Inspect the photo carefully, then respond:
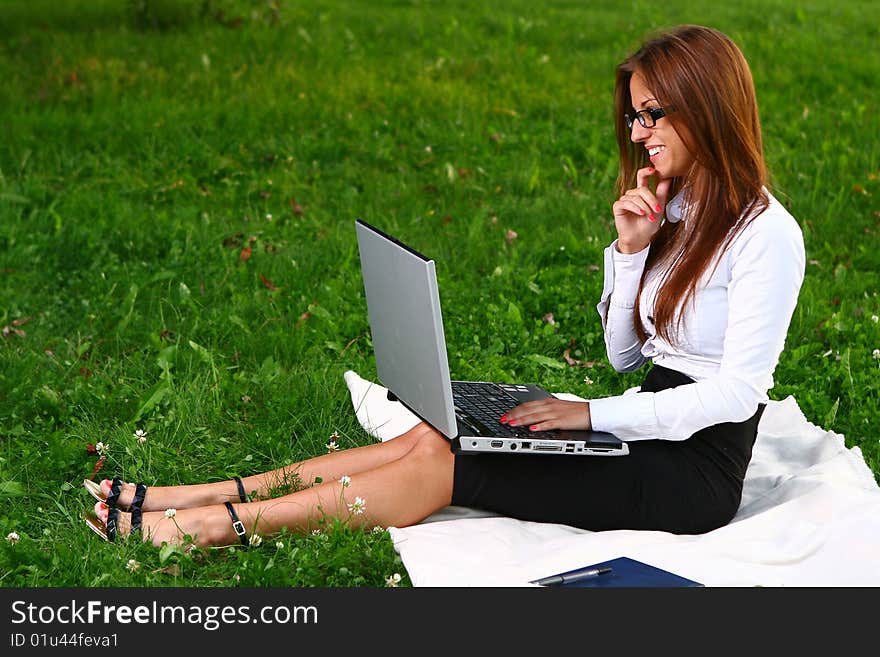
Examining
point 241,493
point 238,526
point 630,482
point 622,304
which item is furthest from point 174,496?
point 622,304

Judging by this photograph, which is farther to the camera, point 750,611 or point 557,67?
point 557,67

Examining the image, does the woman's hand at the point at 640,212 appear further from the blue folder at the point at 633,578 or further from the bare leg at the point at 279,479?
the blue folder at the point at 633,578

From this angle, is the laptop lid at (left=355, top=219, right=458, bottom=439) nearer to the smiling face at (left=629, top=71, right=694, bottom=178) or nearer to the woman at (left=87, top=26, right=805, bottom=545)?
the woman at (left=87, top=26, right=805, bottom=545)

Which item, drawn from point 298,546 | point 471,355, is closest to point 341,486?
point 298,546

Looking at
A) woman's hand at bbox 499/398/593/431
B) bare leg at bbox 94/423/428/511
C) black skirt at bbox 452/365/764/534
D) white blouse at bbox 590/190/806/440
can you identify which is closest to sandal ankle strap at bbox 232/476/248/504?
bare leg at bbox 94/423/428/511

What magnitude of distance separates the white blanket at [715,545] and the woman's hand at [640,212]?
3.13 feet

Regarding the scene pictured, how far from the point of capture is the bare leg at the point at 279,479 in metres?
3.83

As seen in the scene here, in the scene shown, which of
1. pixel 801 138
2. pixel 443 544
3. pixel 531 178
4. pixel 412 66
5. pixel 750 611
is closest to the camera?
pixel 750 611

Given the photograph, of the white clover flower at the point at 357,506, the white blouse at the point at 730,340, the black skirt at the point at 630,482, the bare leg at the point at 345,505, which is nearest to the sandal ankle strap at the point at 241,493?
the bare leg at the point at 345,505

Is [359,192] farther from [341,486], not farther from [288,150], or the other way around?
[341,486]

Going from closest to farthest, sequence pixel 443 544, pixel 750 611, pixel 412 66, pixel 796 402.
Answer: pixel 750 611, pixel 443 544, pixel 796 402, pixel 412 66

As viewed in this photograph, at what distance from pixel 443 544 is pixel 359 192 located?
14.5ft

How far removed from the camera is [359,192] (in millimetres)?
7672

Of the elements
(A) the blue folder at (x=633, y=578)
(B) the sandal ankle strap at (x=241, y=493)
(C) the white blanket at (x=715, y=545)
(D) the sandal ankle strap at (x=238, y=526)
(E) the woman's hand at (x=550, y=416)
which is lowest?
(A) the blue folder at (x=633, y=578)
